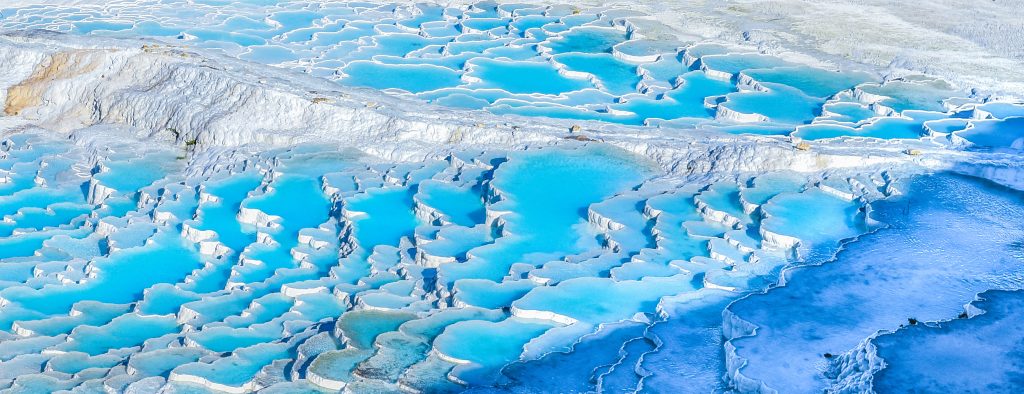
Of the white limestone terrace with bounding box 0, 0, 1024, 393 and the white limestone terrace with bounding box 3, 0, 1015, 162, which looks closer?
the white limestone terrace with bounding box 0, 0, 1024, 393

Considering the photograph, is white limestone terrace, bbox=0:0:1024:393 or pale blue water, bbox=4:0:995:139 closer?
white limestone terrace, bbox=0:0:1024:393

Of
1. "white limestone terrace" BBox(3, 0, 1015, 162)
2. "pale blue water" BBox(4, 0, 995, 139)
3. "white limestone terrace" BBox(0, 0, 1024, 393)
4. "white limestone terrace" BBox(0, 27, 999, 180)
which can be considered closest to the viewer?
"white limestone terrace" BBox(0, 0, 1024, 393)

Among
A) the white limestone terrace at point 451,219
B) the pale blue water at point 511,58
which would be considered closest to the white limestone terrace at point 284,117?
the white limestone terrace at point 451,219

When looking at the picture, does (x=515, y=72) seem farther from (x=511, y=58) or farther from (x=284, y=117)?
(x=284, y=117)

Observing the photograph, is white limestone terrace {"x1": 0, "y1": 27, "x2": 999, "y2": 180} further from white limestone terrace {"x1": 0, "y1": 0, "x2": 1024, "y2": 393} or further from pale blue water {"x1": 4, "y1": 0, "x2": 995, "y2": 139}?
pale blue water {"x1": 4, "y1": 0, "x2": 995, "y2": 139}

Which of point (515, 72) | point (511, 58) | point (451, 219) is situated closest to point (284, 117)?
point (451, 219)

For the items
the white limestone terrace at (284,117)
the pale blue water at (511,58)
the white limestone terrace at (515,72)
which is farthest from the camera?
the pale blue water at (511,58)

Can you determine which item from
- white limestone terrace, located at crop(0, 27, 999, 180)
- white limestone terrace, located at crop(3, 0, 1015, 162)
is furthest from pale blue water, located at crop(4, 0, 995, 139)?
white limestone terrace, located at crop(0, 27, 999, 180)

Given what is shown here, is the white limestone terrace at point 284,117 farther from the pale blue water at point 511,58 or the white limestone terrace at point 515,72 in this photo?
the pale blue water at point 511,58

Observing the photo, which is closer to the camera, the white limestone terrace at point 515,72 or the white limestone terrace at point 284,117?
the white limestone terrace at point 284,117

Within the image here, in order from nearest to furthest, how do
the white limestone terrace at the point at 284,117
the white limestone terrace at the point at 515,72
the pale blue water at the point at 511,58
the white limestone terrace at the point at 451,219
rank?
the white limestone terrace at the point at 451,219
the white limestone terrace at the point at 284,117
the white limestone terrace at the point at 515,72
the pale blue water at the point at 511,58

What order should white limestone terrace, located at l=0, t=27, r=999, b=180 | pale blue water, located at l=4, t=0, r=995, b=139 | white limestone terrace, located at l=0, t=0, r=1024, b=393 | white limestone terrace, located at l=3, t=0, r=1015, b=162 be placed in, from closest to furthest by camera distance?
white limestone terrace, located at l=0, t=0, r=1024, b=393 → white limestone terrace, located at l=0, t=27, r=999, b=180 → white limestone terrace, located at l=3, t=0, r=1015, b=162 → pale blue water, located at l=4, t=0, r=995, b=139
